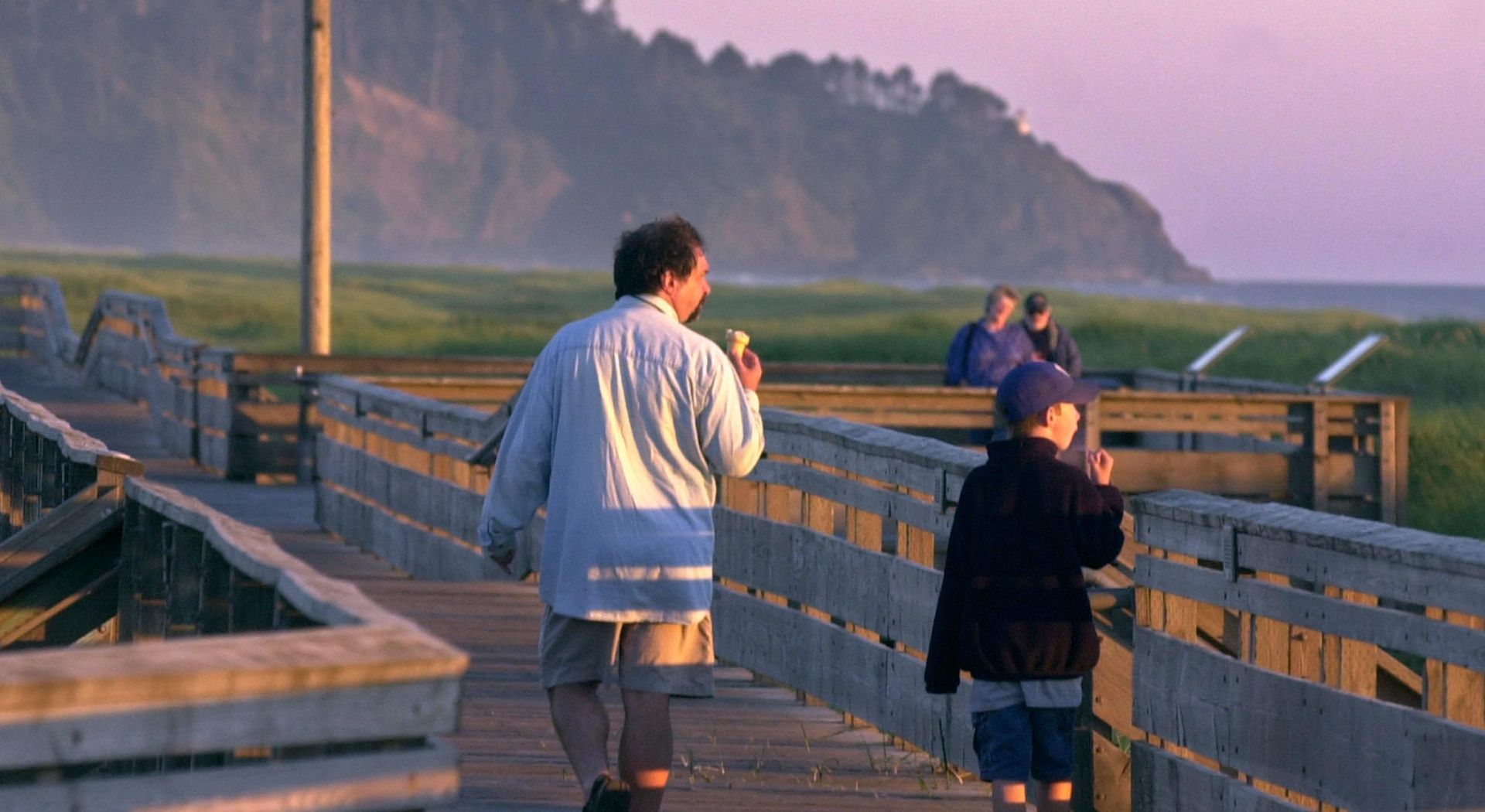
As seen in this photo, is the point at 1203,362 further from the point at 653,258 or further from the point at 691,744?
the point at 653,258

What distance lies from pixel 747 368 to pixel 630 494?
0.65 meters

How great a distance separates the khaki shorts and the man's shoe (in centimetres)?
28

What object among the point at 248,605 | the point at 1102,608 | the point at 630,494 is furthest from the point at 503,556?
the point at 1102,608

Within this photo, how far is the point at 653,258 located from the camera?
20.4 feet

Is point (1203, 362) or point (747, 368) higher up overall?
point (1203, 362)

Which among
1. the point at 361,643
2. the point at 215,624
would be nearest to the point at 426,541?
the point at 215,624

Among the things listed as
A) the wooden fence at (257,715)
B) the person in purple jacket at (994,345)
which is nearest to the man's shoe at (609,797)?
the wooden fence at (257,715)

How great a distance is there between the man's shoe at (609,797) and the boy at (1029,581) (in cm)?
86

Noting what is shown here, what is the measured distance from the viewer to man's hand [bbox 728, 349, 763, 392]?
648 cm

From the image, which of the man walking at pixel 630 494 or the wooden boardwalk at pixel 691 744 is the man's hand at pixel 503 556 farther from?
the wooden boardwalk at pixel 691 744

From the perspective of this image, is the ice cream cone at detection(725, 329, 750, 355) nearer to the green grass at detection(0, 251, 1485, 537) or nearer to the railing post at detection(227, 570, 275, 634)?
the railing post at detection(227, 570, 275, 634)

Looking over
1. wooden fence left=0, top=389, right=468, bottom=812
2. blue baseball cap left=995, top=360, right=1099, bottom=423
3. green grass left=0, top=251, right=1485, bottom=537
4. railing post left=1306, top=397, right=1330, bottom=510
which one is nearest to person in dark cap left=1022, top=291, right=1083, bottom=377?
railing post left=1306, top=397, right=1330, bottom=510

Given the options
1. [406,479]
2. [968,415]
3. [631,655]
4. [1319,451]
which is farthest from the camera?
[1319,451]

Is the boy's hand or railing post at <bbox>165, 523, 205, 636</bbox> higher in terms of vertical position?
the boy's hand
